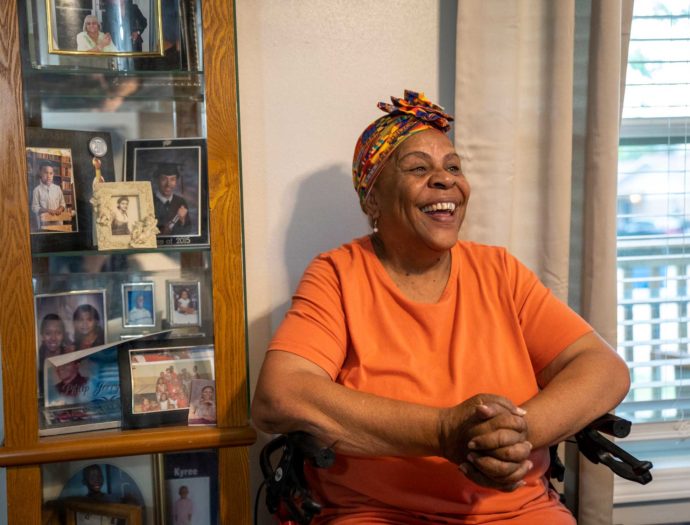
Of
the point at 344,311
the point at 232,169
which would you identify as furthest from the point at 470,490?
the point at 232,169

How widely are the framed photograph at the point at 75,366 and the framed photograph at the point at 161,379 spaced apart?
38mm

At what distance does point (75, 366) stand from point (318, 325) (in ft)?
2.32

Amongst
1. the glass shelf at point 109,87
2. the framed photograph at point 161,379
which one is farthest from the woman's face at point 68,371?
the glass shelf at point 109,87

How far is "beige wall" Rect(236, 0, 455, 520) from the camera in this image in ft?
7.34

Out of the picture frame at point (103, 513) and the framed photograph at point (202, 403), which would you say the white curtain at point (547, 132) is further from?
the picture frame at point (103, 513)

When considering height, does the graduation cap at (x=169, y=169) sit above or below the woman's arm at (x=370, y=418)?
above

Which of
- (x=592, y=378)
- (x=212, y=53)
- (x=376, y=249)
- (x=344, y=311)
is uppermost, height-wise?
(x=212, y=53)

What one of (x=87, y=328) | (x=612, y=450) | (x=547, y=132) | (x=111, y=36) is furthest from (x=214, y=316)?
(x=547, y=132)

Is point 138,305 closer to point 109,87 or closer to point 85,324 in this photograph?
point 85,324

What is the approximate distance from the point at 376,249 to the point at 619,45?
98 centimetres

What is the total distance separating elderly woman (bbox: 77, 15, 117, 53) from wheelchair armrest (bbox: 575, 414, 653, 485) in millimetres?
1553

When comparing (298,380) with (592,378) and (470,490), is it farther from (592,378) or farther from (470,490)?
(592,378)

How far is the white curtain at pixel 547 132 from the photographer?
84.0 inches

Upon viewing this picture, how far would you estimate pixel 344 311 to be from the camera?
1753mm
